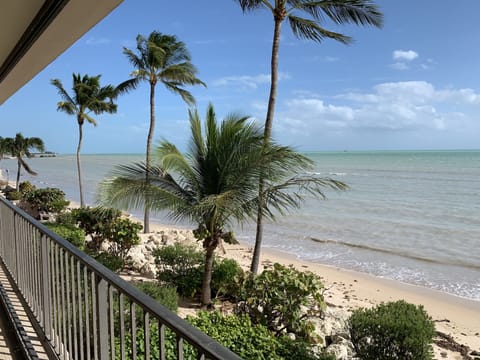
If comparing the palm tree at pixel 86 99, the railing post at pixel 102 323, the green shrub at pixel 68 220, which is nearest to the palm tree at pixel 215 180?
the green shrub at pixel 68 220

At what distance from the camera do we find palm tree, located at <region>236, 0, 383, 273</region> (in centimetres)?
791

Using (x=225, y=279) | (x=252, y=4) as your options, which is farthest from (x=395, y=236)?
(x=252, y=4)

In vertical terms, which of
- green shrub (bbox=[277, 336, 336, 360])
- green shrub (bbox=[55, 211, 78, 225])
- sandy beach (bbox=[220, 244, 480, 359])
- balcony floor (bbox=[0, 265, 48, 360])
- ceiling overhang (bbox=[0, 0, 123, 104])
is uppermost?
ceiling overhang (bbox=[0, 0, 123, 104])

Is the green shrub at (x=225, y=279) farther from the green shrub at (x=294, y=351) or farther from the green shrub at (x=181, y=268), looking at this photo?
the green shrub at (x=294, y=351)

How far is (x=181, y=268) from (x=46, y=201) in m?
8.53

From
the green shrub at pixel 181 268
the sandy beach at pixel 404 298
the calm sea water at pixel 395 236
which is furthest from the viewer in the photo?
the calm sea water at pixel 395 236

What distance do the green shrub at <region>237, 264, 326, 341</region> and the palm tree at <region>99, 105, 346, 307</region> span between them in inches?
41.3

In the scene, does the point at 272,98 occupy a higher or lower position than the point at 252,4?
lower

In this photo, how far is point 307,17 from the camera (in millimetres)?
8531

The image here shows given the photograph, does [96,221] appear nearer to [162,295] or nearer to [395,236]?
[162,295]

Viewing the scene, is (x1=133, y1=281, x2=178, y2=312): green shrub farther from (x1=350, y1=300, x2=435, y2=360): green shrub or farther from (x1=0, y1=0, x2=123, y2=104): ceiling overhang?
(x1=0, y1=0, x2=123, y2=104): ceiling overhang

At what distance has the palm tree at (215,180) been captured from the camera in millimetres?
5797

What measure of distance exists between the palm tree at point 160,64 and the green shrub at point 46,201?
302 cm

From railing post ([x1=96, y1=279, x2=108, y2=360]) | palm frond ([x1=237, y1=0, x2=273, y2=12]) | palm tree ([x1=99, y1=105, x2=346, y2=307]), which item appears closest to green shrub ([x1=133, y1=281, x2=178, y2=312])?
palm tree ([x1=99, y1=105, x2=346, y2=307])
